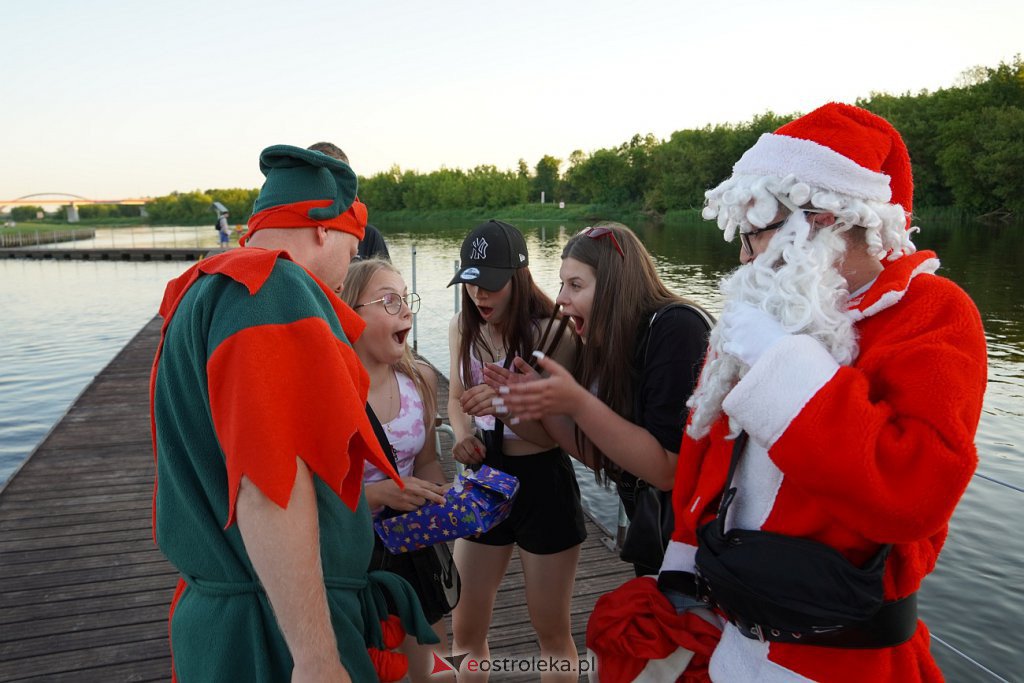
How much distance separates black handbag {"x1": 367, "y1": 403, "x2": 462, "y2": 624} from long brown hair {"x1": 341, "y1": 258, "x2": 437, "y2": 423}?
364 mm

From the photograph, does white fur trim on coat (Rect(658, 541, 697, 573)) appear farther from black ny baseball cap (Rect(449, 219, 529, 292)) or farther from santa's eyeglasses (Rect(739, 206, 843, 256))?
black ny baseball cap (Rect(449, 219, 529, 292))

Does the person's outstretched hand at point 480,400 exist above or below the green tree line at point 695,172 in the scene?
below

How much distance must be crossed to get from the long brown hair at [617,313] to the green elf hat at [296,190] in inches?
32.9

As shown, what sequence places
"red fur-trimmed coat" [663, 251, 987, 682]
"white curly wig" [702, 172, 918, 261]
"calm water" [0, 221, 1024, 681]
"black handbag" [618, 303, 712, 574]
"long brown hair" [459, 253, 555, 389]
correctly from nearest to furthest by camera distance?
"red fur-trimmed coat" [663, 251, 987, 682] < "white curly wig" [702, 172, 918, 261] < "black handbag" [618, 303, 712, 574] < "long brown hair" [459, 253, 555, 389] < "calm water" [0, 221, 1024, 681]

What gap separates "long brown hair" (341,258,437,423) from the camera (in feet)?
7.68

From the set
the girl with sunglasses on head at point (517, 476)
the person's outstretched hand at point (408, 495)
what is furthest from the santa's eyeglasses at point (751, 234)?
the person's outstretched hand at point (408, 495)

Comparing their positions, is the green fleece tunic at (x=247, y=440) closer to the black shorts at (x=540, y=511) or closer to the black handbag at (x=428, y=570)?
the black handbag at (x=428, y=570)

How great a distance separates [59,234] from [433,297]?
154ft

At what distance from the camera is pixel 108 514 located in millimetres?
4539

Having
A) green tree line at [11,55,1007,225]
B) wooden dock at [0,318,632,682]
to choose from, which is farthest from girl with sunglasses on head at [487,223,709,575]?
green tree line at [11,55,1007,225]

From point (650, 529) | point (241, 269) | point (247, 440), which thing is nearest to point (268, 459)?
point (247, 440)

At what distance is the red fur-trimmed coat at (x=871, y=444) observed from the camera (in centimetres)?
101

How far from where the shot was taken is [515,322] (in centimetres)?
259

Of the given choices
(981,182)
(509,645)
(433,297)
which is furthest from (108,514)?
(981,182)
